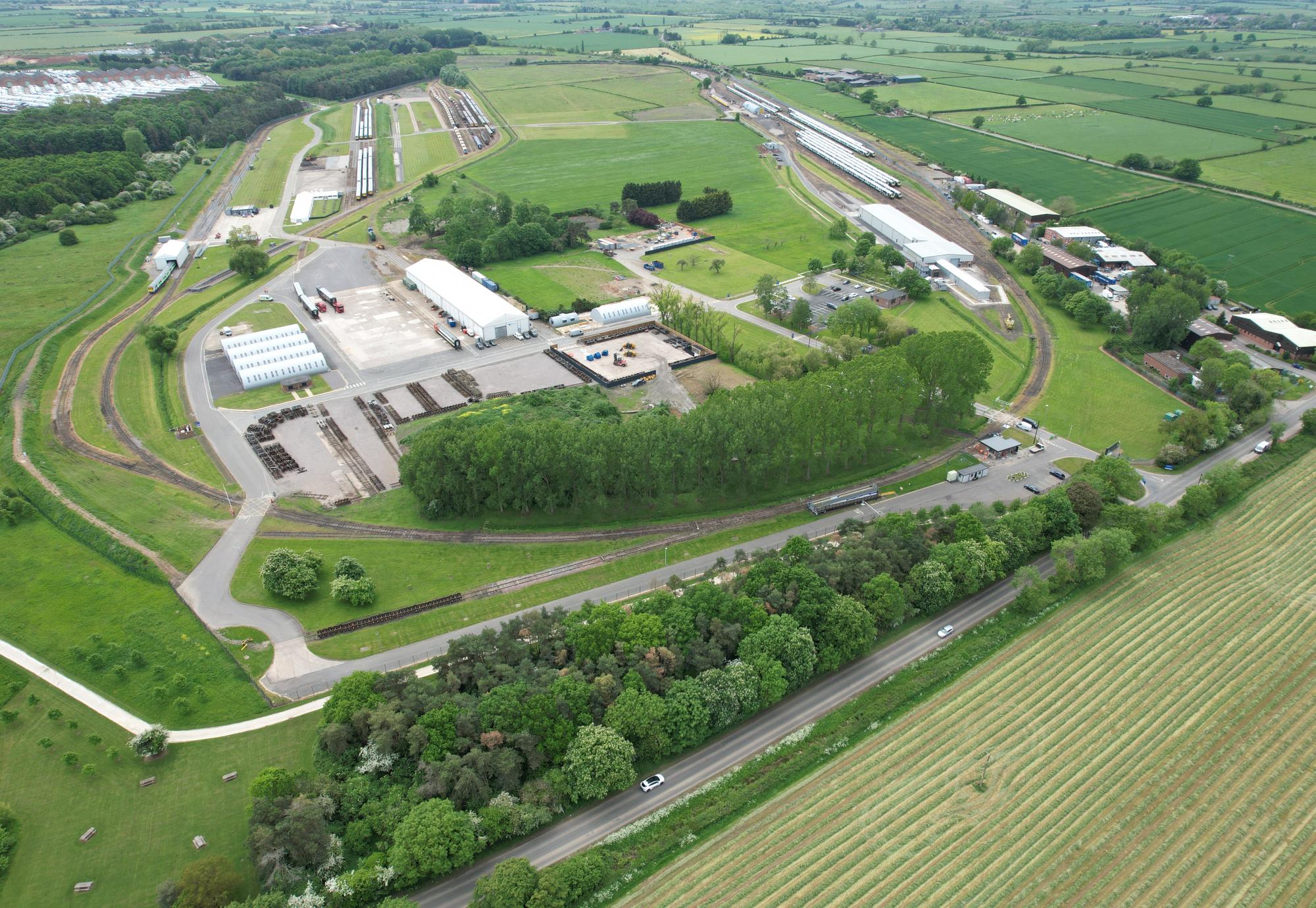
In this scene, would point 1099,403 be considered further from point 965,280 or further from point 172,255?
point 172,255

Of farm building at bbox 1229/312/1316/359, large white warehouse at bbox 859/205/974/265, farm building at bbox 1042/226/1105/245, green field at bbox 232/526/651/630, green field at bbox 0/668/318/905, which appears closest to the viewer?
green field at bbox 0/668/318/905

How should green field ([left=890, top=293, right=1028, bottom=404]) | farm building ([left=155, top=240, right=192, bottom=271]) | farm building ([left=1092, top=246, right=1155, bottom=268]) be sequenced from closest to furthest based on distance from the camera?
green field ([left=890, top=293, right=1028, bottom=404]), farm building ([left=1092, top=246, right=1155, bottom=268]), farm building ([left=155, top=240, right=192, bottom=271])

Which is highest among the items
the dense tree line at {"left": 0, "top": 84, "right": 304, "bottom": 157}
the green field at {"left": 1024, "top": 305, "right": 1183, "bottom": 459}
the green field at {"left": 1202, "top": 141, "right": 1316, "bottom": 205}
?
the dense tree line at {"left": 0, "top": 84, "right": 304, "bottom": 157}

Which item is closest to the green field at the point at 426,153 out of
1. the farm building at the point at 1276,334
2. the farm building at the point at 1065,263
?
the farm building at the point at 1065,263

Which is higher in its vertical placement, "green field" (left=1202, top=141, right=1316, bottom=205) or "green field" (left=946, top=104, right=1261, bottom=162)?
"green field" (left=946, top=104, right=1261, bottom=162)

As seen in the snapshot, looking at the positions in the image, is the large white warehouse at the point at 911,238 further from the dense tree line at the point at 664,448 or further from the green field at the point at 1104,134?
the green field at the point at 1104,134

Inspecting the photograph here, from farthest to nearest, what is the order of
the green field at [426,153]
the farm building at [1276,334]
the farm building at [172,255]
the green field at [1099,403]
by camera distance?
the green field at [426,153]
the farm building at [172,255]
the farm building at [1276,334]
the green field at [1099,403]

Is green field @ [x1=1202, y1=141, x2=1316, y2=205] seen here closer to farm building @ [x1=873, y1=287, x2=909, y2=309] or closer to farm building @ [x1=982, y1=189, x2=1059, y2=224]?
farm building @ [x1=982, y1=189, x2=1059, y2=224]

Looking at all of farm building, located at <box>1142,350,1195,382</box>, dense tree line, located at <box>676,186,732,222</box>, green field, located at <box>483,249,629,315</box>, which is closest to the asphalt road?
farm building, located at <box>1142,350,1195,382</box>
